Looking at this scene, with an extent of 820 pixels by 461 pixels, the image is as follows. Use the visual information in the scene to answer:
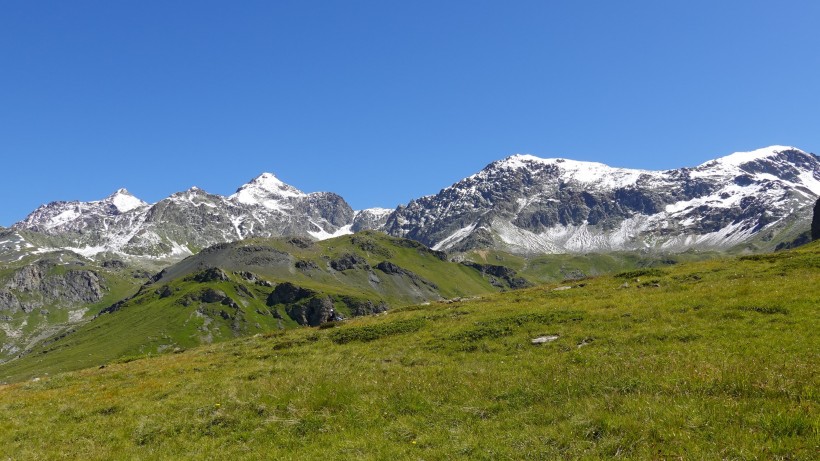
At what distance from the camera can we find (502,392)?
64.0 ft

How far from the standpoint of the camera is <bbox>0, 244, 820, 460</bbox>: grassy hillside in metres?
14.1

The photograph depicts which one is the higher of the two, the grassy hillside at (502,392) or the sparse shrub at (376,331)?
the sparse shrub at (376,331)

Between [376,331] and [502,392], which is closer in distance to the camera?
[502,392]

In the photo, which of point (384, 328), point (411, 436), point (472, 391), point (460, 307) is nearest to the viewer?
point (411, 436)

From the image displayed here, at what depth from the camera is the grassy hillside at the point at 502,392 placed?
1411cm

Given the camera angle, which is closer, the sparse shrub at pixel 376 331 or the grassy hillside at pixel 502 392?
the grassy hillside at pixel 502 392

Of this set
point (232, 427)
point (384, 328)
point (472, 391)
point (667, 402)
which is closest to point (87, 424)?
point (232, 427)

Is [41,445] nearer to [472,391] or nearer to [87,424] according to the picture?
[87,424]

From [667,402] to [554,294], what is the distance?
3068 cm

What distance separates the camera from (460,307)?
148 ft

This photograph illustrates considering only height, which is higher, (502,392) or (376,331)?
(376,331)

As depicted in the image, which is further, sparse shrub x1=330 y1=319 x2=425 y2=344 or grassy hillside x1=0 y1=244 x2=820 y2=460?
sparse shrub x1=330 y1=319 x2=425 y2=344

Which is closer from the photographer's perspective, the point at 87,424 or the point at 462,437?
the point at 462,437

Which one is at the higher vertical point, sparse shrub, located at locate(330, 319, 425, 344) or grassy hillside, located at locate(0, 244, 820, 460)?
sparse shrub, located at locate(330, 319, 425, 344)
